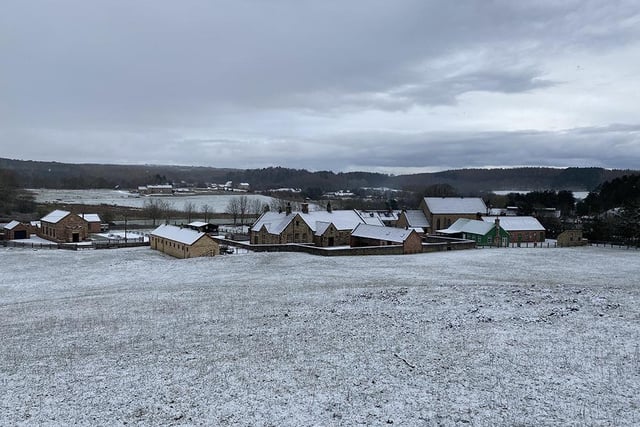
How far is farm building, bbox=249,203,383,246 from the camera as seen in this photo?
57.0m

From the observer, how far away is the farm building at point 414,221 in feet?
246

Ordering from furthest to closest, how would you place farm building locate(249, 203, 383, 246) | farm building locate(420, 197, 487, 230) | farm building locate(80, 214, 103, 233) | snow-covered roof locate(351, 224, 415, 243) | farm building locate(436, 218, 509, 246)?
farm building locate(420, 197, 487, 230) → farm building locate(80, 214, 103, 233) → farm building locate(436, 218, 509, 246) → farm building locate(249, 203, 383, 246) → snow-covered roof locate(351, 224, 415, 243)

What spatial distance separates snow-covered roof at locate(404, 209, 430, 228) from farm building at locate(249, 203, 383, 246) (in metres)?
17.4

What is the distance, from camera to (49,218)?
64.1 m

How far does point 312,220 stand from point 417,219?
76.2 feet

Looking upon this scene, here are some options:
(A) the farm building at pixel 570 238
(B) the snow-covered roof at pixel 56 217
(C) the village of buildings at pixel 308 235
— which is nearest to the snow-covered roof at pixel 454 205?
(C) the village of buildings at pixel 308 235

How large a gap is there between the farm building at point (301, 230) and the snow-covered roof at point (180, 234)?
9229 mm

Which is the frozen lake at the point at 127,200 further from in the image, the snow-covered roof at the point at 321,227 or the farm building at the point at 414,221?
the snow-covered roof at the point at 321,227

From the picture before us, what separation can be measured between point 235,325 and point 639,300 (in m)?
19.5

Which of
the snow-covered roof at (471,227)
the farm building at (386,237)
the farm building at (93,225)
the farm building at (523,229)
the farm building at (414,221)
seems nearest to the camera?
the farm building at (386,237)

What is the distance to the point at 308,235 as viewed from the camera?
190ft

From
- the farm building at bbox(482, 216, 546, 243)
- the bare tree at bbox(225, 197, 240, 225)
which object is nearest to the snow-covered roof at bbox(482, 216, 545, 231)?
the farm building at bbox(482, 216, 546, 243)

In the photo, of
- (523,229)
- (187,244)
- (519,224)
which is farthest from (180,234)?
(523,229)

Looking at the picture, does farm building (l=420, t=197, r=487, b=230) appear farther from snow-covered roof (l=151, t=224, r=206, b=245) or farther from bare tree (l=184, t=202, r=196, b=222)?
bare tree (l=184, t=202, r=196, b=222)
